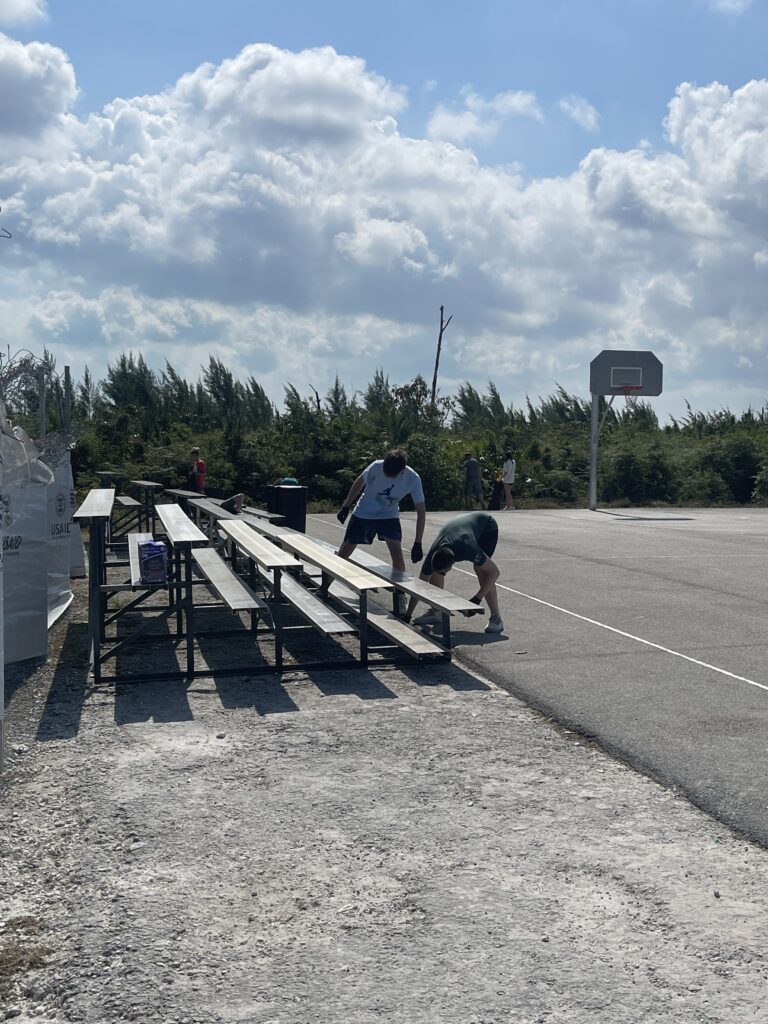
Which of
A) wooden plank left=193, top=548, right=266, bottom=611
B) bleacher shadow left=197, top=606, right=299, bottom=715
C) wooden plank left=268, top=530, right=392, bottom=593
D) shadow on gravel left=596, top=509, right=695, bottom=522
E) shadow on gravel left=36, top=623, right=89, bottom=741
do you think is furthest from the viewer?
shadow on gravel left=596, top=509, right=695, bottom=522

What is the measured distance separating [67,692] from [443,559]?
3.28m

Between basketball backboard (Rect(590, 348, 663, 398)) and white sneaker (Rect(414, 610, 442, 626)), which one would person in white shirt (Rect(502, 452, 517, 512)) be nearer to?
basketball backboard (Rect(590, 348, 663, 398))

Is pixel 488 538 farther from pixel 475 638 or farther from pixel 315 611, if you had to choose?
pixel 315 611

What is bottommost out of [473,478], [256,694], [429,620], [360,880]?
[360,880]

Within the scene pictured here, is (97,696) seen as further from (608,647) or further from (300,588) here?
(608,647)

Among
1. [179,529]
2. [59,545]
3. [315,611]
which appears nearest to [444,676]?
[315,611]

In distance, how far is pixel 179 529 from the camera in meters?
8.74

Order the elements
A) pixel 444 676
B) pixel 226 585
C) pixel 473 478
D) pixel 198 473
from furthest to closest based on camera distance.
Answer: pixel 473 478 < pixel 198 473 < pixel 226 585 < pixel 444 676

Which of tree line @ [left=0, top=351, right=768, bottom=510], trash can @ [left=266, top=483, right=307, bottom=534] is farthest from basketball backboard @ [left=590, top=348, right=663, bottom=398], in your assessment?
trash can @ [left=266, top=483, right=307, bottom=534]

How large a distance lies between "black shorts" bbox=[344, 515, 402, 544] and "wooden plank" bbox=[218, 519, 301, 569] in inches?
31.1

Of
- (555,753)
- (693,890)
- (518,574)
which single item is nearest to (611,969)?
(693,890)

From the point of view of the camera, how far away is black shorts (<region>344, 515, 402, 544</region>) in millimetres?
10328

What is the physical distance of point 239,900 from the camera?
394cm

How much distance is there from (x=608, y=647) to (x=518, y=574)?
5189 millimetres
